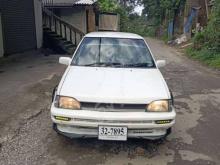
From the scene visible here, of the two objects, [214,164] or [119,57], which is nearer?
[214,164]

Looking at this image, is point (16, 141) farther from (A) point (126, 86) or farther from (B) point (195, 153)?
(B) point (195, 153)

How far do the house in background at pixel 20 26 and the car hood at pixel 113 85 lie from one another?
26.5ft

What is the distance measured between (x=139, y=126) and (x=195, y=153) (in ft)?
3.56

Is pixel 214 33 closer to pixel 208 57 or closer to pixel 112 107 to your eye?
pixel 208 57

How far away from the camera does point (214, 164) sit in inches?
160

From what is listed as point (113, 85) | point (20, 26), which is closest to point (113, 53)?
point (113, 85)

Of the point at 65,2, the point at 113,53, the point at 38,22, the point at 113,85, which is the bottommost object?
the point at 113,85

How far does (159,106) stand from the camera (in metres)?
4.05

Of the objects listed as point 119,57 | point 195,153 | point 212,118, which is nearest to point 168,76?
point 212,118

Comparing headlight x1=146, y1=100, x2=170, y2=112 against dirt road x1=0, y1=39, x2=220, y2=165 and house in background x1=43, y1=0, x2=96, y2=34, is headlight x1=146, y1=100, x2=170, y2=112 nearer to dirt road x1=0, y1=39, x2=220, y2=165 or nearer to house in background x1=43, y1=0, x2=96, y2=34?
dirt road x1=0, y1=39, x2=220, y2=165

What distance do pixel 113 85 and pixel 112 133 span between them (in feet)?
2.34

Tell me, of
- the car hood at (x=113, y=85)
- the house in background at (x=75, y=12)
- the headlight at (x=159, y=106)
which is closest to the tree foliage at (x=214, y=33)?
the house in background at (x=75, y=12)

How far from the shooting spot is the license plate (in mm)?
3900

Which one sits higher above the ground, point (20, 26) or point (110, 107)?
point (20, 26)
